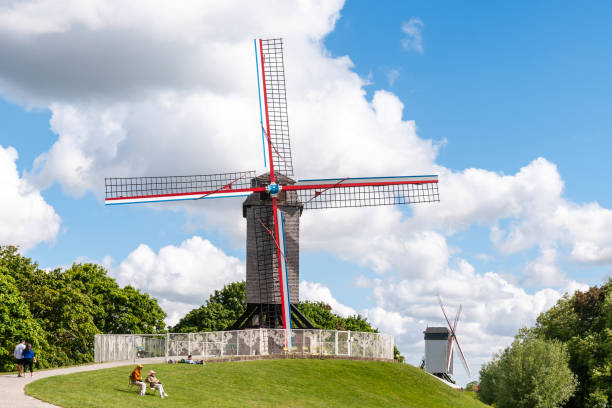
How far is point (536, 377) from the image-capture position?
173 feet

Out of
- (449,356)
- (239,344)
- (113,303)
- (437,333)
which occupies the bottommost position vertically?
(449,356)

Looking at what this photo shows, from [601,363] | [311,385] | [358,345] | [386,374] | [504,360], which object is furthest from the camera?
[504,360]

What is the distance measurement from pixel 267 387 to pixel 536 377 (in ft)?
99.7

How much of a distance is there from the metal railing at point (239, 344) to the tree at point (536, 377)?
62.2 ft

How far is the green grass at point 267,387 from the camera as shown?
83.7 ft

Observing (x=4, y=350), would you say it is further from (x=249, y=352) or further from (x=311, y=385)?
(x=311, y=385)

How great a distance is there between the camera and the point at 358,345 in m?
→ 39.6

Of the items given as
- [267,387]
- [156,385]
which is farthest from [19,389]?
→ [267,387]

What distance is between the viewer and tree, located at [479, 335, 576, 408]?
52.2 m

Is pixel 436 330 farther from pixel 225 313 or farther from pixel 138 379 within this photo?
pixel 138 379

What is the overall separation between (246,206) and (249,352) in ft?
31.1

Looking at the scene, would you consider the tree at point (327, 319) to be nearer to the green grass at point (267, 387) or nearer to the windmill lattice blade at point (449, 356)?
the windmill lattice blade at point (449, 356)

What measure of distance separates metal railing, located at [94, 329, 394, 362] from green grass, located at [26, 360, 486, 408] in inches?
52.9

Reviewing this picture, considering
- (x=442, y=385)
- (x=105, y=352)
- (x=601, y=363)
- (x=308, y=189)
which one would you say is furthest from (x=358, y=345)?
(x=601, y=363)
